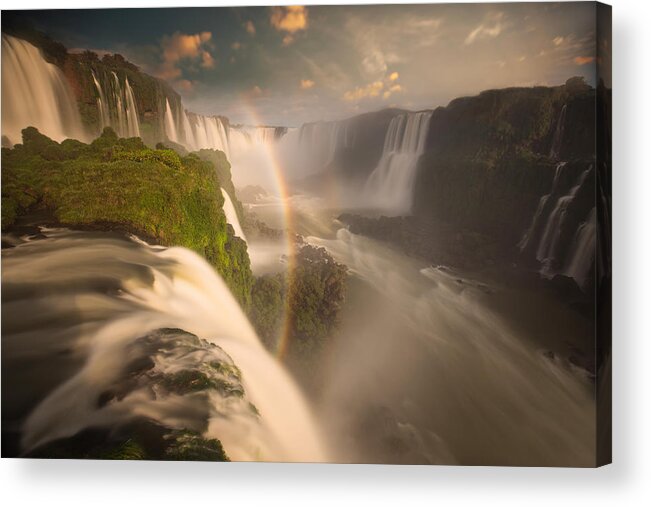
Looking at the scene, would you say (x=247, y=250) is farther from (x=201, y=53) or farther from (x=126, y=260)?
(x=201, y=53)

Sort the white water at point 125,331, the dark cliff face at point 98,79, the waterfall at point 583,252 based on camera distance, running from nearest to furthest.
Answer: the waterfall at point 583,252 < the white water at point 125,331 < the dark cliff face at point 98,79

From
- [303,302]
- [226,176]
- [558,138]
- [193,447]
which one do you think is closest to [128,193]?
[226,176]

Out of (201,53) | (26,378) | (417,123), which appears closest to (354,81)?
(417,123)

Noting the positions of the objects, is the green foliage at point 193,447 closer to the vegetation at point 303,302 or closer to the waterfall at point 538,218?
the vegetation at point 303,302

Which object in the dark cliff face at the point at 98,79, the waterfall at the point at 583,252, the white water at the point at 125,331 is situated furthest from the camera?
the dark cliff face at the point at 98,79

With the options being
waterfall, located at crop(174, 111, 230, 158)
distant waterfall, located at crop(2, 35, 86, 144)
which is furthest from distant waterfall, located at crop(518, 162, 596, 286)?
distant waterfall, located at crop(2, 35, 86, 144)

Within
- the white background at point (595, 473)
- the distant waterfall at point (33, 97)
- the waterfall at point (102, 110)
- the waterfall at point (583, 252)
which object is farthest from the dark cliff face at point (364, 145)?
the distant waterfall at point (33, 97)

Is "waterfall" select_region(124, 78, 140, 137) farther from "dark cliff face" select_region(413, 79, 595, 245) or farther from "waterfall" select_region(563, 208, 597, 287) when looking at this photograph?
"waterfall" select_region(563, 208, 597, 287)
